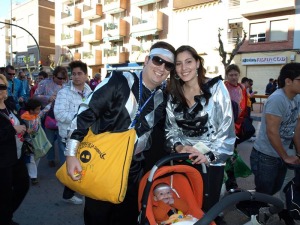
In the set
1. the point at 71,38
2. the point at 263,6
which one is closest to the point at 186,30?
the point at 263,6

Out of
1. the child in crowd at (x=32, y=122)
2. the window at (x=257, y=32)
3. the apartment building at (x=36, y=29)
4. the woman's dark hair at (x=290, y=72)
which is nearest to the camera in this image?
the woman's dark hair at (x=290, y=72)

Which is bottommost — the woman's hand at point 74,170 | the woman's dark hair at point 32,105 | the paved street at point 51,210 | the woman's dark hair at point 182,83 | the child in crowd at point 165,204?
the paved street at point 51,210

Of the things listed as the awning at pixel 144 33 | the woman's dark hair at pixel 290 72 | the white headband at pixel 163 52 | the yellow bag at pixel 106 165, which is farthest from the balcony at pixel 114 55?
the yellow bag at pixel 106 165

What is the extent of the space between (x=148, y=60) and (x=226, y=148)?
1020 millimetres

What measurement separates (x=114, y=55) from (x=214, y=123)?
30.3 meters

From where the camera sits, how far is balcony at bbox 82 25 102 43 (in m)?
33.7

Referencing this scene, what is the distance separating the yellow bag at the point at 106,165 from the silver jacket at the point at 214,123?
553 millimetres

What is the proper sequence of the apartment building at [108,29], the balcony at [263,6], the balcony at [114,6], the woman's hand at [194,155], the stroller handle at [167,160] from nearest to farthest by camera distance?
the stroller handle at [167,160], the woman's hand at [194,155], the balcony at [263,6], the apartment building at [108,29], the balcony at [114,6]

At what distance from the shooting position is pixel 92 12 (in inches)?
1336

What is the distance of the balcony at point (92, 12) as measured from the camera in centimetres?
3353

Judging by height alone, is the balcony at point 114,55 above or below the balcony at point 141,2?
below

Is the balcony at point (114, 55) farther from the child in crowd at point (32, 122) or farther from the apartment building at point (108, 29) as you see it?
the child in crowd at point (32, 122)

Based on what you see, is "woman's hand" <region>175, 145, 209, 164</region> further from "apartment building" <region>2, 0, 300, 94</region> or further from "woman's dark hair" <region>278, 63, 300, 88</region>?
"apartment building" <region>2, 0, 300, 94</region>

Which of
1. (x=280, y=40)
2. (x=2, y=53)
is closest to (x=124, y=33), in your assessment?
(x=280, y=40)
